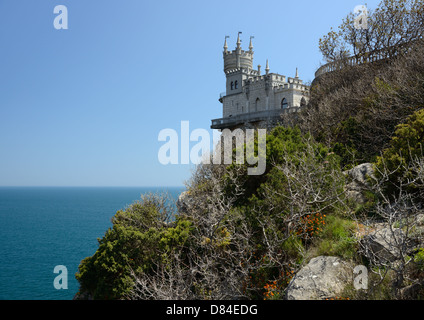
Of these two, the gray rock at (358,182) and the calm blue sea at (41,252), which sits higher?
the gray rock at (358,182)

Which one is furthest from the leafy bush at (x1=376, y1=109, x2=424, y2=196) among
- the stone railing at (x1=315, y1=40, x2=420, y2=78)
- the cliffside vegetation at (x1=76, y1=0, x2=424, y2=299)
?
the stone railing at (x1=315, y1=40, x2=420, y2=78)

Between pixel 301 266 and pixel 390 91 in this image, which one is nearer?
pixel 301 266

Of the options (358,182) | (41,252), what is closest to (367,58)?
(358,182)

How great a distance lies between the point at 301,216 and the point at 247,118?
92.2 feet

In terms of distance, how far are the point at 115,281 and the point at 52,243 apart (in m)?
45.3

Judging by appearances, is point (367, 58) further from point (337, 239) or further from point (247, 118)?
point (337, 239)

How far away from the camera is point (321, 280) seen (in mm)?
9164

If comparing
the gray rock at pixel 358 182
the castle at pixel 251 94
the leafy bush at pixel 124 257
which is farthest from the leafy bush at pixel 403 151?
the castle at pixel 251 94

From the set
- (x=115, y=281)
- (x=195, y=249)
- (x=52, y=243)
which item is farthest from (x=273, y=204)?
(x=52, y=243)

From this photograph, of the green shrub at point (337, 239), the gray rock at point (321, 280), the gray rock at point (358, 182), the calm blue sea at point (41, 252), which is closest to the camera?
the gray rock at point (321, 280)

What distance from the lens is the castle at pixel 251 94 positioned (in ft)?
127

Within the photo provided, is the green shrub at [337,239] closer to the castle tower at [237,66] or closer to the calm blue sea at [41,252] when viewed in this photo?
the calm blue sea at [41,252]

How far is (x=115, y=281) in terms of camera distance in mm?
16484
